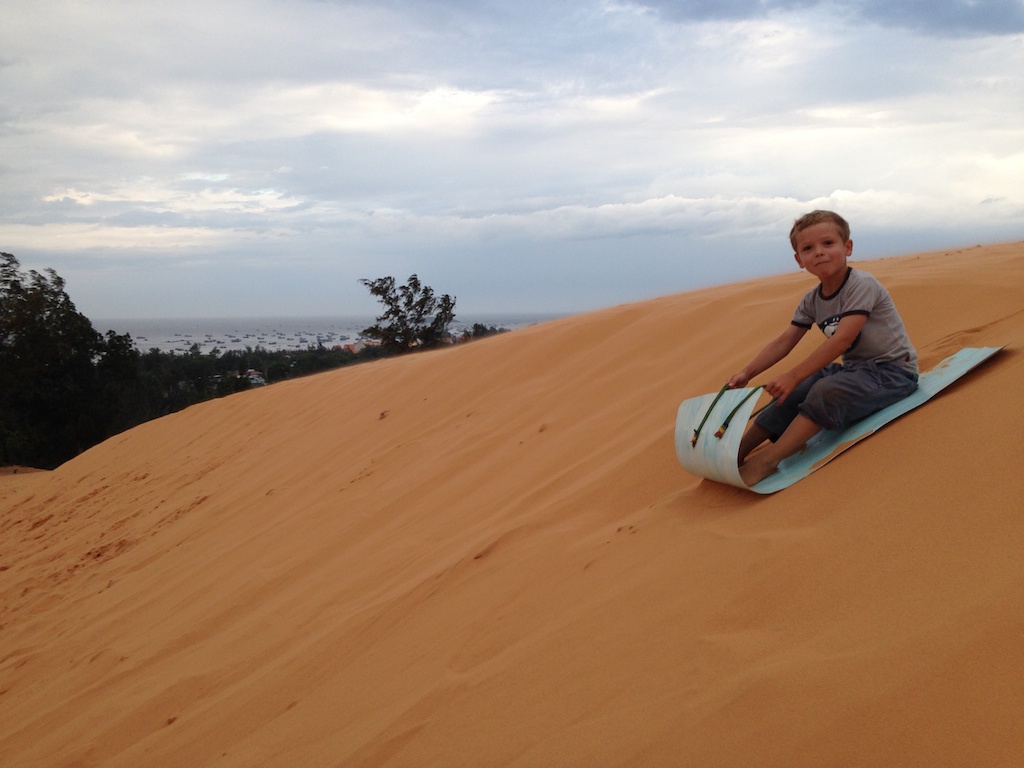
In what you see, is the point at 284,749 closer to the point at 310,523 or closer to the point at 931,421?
the point at 931,421

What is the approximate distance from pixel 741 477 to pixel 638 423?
1607mm

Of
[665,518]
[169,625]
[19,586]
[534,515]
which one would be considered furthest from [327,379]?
[665,518]

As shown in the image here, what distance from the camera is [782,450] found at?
9.34ft

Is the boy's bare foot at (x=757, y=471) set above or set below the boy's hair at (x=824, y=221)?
below

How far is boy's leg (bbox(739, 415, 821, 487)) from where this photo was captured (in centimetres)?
284

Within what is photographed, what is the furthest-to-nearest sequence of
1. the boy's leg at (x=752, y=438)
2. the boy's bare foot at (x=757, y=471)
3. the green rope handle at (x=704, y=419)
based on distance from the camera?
the boy's leg at (x=752, y=438) < the green rope handle at (x=704, y=419) < the boy's bare foot at (x=757, y=471)

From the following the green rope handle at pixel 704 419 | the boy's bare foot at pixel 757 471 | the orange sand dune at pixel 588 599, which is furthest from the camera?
the green rope handle at pixel 704 419

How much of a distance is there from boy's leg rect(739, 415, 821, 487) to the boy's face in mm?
549

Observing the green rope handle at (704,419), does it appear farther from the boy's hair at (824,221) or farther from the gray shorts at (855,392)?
the boy's hair at (824,221)

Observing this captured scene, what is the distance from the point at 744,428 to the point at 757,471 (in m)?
0.18

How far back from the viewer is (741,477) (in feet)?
9.14

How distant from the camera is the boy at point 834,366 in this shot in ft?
9.21

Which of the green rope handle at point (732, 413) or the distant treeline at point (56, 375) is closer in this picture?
the green rope handle at point (732, 413)

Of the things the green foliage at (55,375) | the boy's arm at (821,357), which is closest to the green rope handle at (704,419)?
the boy's arm at (821,357)
